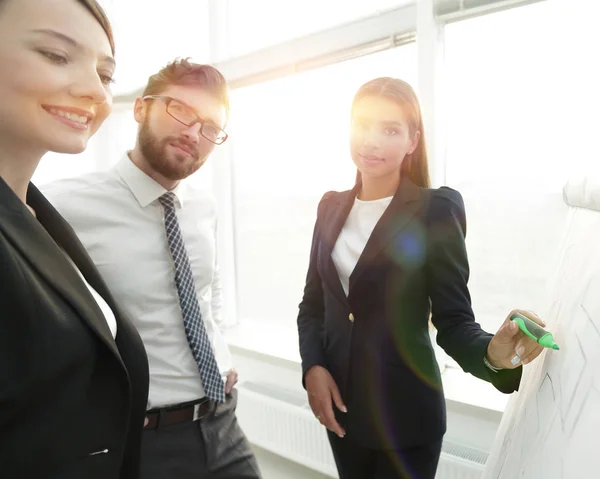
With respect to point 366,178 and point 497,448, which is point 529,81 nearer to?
point 366,178

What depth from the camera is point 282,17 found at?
2.29m

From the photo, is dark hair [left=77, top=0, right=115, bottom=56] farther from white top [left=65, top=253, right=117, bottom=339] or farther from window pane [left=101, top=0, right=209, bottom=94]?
window pane [left=101, top=0, right=209, bottom=94]

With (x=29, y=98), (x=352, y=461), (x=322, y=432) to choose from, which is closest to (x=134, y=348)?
(x=29, y=98)

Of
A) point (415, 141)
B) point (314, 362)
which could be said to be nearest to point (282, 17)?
point (415, 141)

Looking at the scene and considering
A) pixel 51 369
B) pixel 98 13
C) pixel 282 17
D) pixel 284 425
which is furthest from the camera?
pixel 282 17

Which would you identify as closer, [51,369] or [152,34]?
[51,369]

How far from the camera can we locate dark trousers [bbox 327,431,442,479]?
1.08 meters

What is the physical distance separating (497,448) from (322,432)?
4.27ft

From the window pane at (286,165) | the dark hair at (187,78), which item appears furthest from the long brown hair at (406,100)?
the window pane at (286,165)

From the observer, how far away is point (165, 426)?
1170 mm

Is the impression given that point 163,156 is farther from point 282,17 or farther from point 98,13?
point 282,17

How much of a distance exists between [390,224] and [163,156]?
687 mm

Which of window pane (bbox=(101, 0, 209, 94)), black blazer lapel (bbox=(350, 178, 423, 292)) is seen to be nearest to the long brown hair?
black blazer lapel (bbox=(350, 178, 423, 292))

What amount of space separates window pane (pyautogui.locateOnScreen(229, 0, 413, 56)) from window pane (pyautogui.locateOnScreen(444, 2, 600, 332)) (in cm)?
40
